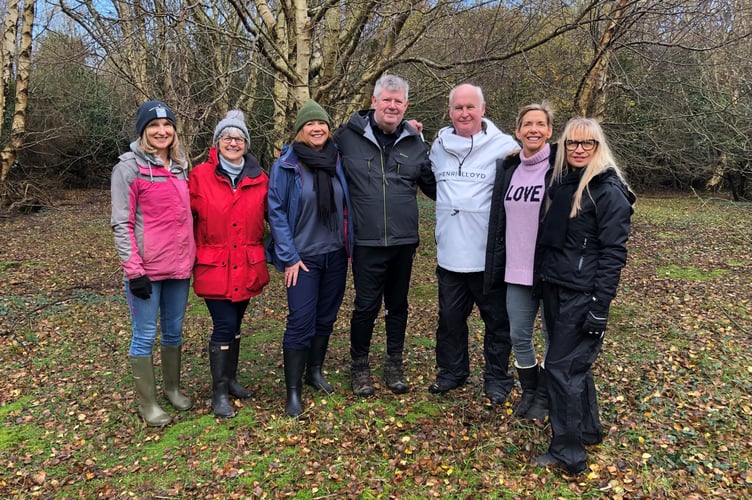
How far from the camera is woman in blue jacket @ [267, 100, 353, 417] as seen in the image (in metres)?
3.42

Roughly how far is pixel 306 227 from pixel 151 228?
0.99 m

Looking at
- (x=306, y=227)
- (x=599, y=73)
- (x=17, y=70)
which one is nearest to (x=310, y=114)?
(x=306, y=227)

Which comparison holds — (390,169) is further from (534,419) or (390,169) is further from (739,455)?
(739,455)

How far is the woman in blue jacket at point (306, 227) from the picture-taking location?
342 centimetres

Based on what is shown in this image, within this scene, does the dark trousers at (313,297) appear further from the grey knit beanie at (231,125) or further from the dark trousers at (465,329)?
the grey knit beanie at (231,125)

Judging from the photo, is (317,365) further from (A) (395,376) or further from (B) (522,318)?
(B) (522,318)

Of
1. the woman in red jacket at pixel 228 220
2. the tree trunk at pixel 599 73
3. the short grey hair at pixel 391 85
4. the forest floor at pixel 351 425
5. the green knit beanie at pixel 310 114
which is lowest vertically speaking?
the forest floor at pixel 351 425

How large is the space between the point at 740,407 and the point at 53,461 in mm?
4774

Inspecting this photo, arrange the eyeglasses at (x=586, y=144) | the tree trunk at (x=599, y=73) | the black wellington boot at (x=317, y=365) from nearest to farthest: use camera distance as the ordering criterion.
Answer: the eyeglasses at (x=586, y=144)
the black wellington boot at (x=317, y=365)
the tree trunk at (x=599, y=73)

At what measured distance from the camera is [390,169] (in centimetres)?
358

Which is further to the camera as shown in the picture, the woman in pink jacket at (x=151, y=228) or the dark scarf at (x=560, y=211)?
the woman in pink jacket at (x=151, y=228)

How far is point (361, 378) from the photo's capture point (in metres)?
4.01

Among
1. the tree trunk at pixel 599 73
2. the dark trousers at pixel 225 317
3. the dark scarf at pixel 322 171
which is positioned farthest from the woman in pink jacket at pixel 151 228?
the tree trunk at pixel 599 73

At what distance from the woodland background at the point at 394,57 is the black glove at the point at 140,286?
1.95 metres
